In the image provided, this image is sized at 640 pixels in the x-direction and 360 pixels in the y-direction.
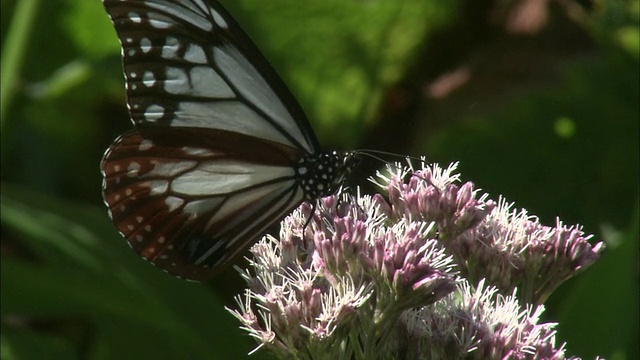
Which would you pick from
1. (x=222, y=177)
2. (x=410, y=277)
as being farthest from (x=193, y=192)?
(x=410, y=277)

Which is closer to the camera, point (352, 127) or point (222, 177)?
point (222, 177)

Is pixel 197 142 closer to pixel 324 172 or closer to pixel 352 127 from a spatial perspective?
pixel 324 172

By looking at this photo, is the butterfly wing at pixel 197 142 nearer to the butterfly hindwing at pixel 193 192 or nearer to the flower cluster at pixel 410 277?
the butterfly hindwing at pixel 193 192

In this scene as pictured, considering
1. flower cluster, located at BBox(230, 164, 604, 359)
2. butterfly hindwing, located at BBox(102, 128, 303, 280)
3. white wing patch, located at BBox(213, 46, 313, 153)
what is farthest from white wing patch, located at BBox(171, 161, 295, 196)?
flower cluster, located at BBox(230, 164, 604, 359)

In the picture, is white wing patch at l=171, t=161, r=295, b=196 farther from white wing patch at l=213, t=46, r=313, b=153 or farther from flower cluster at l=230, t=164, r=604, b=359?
flower cluster at l=230, t=164, r=604, b=359

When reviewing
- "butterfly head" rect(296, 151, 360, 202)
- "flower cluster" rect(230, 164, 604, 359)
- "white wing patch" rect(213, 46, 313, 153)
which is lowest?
"flower cluster" rect(230, 164, 604, 359)

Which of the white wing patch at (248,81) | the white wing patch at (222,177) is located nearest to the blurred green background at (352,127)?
the white wing patch at (222,177)
